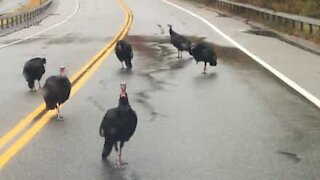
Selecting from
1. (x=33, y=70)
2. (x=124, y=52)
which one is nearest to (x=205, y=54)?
(x=124, y=52)

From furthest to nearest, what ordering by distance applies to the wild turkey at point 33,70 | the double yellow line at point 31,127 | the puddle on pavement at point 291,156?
1. the wild turkey at point 33,70
2. the double yellow line at point 31,127
3. the puddle on pavement at point 291,156

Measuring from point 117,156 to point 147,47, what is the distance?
1458 cm

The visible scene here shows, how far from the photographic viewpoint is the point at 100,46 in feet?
73.1

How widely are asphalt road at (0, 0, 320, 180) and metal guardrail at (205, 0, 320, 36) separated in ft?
22.9

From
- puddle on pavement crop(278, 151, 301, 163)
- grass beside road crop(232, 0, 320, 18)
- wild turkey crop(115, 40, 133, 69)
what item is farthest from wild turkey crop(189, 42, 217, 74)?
grass beside road crop(232, 0, 320, 18)

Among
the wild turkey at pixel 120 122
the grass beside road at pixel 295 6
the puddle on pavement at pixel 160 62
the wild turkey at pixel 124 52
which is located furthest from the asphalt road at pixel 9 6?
the wild turkey at pixel 120 122

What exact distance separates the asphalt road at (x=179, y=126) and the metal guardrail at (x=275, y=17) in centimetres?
699

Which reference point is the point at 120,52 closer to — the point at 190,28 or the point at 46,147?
the point at 46,147

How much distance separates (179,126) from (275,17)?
22.4m

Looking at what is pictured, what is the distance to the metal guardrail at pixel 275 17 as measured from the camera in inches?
934

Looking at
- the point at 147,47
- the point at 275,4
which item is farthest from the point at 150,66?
the point at 275,4

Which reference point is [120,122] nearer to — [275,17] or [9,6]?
[275,17]

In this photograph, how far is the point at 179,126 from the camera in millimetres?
9234

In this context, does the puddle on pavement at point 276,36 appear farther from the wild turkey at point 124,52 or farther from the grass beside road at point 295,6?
the wild turkey at point 124,52
